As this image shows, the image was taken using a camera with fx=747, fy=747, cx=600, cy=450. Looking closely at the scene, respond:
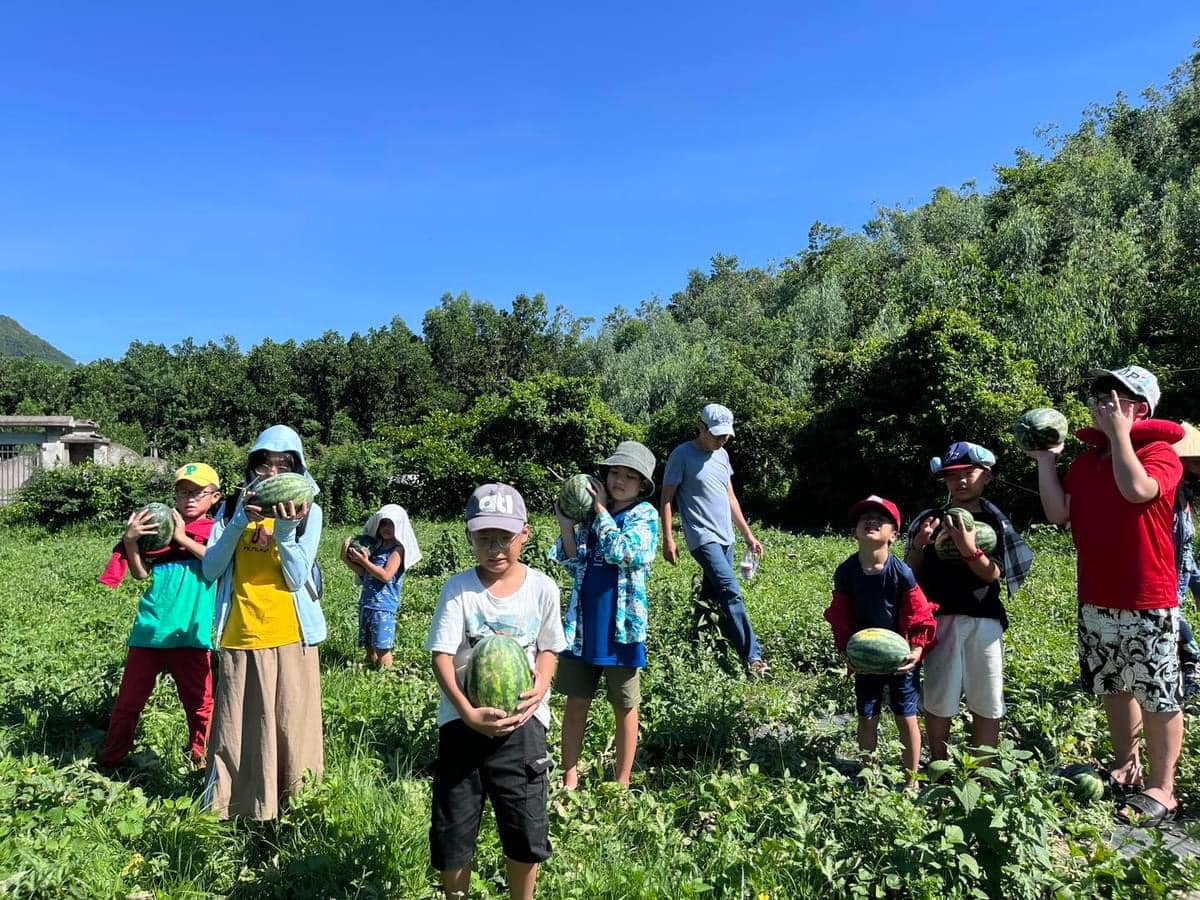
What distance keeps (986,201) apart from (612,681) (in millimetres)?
42367

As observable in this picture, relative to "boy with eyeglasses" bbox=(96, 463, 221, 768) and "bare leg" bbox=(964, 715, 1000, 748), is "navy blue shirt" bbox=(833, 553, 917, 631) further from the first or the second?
"boy with eyeglasses" bbox=(96, 463, 221, 768)

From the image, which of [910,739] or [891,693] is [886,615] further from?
[910,739]

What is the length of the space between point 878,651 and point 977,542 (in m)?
0.79

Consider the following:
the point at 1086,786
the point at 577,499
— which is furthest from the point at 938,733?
the point at 577,499

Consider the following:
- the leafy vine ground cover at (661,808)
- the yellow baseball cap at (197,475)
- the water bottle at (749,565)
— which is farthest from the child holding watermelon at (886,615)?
the yellow baseball cap at (197,475)

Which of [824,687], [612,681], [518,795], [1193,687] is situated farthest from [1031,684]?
[518,795]

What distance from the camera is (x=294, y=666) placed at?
3680 millimetres

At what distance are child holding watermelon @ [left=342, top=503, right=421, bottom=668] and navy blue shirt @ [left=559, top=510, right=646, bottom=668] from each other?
2866mm

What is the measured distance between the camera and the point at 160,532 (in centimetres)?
419

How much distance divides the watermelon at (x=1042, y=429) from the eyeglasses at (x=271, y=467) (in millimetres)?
3882

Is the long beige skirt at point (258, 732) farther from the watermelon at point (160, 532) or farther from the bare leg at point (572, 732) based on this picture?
the bare leg at point (572, 732)

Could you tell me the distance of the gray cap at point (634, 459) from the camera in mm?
4020

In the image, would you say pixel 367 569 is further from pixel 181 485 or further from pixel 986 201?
pixel 986 201

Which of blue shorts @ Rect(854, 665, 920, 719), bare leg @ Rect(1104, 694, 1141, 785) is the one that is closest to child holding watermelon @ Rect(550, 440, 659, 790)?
blue shorts @ Rect(854, 665, 920, 719)
